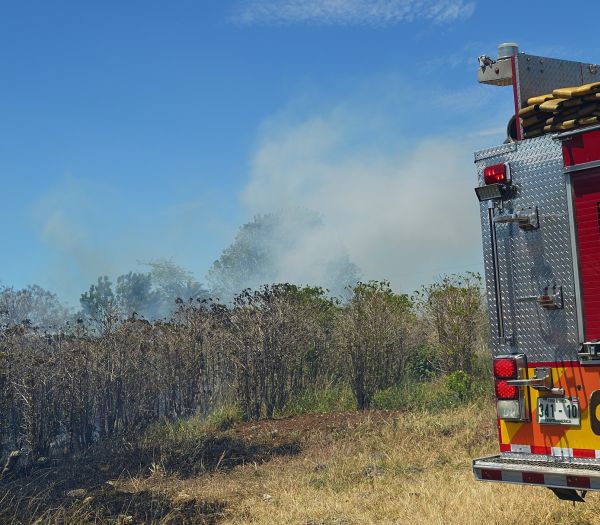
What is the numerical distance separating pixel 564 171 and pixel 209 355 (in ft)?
34.0

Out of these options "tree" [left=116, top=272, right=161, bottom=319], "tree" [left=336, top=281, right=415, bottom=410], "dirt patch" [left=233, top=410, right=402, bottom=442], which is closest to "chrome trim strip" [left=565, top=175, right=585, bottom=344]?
"dirt patch" [left=233, top=410, right=402, bottom=442]

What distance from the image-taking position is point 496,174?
528 cm

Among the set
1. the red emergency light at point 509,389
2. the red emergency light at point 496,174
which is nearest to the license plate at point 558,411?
the red emergency light at point 509,389

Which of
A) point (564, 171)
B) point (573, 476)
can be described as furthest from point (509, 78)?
point (573, 476)

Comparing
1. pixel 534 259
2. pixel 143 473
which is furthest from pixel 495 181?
pixel 143 473

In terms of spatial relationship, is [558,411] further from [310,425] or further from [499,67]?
[310,425]

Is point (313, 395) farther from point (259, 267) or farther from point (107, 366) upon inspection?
point (259, 267)

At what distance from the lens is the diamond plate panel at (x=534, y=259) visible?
494 cm

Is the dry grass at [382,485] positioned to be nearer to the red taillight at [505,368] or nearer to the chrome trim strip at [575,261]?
the red taillight at [505,368]

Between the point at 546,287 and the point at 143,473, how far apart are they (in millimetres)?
6454

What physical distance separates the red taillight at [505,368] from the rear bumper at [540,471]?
0.52 metres

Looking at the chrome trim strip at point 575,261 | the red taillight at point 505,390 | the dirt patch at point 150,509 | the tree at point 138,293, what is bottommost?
the dirt patch at point 150,509

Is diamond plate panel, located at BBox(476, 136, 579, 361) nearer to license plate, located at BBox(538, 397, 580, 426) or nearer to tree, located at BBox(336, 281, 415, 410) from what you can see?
license plate, located at BBox(538, 397, 580, 426)

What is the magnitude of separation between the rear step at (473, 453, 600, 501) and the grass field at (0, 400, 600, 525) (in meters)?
1.06
